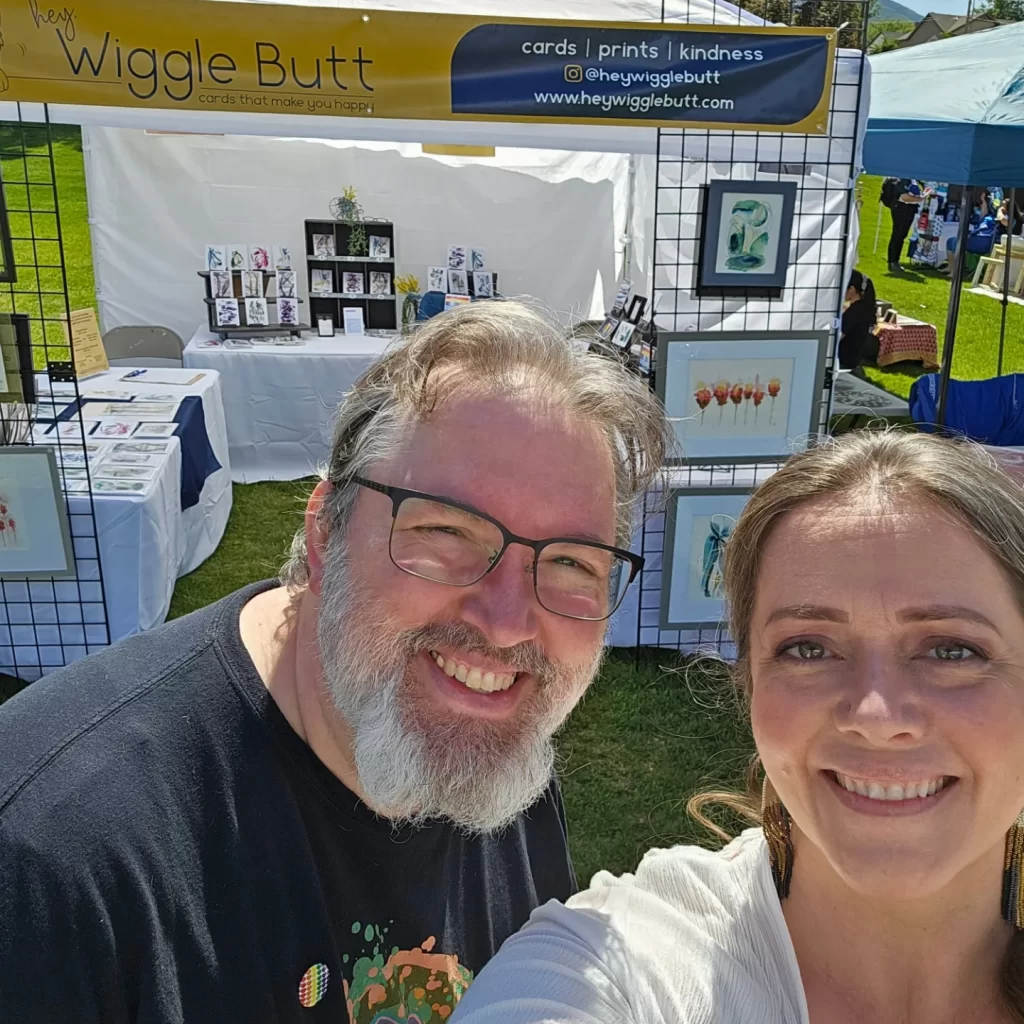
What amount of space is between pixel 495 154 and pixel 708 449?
16.0ft

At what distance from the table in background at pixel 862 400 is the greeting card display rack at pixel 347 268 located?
350 centimetres

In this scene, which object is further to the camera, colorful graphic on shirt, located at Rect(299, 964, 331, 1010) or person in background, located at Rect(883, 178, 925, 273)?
person in background, located at Rect(883, 178, 925, 273)

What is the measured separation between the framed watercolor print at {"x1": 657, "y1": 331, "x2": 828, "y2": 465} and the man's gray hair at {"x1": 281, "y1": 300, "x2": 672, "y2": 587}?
2082 millimetres

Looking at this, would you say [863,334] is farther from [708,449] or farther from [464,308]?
[464,308]

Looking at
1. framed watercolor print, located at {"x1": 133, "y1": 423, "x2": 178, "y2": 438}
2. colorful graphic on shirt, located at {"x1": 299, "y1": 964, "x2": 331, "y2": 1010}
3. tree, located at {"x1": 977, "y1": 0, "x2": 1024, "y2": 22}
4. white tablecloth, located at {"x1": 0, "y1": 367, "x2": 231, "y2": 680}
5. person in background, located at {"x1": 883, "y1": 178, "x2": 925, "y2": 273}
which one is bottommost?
white tablecloth, located at {"x1": 0, "y1": 367, "x2": 231, "y2": 680}

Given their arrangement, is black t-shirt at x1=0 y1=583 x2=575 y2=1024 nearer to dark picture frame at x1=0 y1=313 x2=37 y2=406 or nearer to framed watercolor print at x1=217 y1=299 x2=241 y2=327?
dark picture frame at x1=0 y1=313 x2=37 y2=406

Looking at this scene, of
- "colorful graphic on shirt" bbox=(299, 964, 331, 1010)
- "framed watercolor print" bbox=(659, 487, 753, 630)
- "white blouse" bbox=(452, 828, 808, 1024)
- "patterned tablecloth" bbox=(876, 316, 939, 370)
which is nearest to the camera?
"white blouse" bbox=(452, 828, 808, 1024)

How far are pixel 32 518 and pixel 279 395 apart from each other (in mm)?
2815

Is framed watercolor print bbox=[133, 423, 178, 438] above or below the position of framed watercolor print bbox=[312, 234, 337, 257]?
below

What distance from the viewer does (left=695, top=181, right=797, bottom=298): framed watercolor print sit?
3.42 m

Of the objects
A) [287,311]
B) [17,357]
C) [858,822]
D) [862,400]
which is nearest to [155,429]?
[17,357]

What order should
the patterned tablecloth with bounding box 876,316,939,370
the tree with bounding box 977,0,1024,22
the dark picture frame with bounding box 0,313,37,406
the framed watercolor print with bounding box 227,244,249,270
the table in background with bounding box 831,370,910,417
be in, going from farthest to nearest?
the tree with bounding box 977,0,1024,22, the patterned tablecloth with bounding box 876,316,939,370, the table in background with bounding box 831,370,910,417, the framed watercolor print with bounding box 227,244,249,270, the dark picture frame with bounding box 0,313,37,406

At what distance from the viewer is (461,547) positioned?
1182mm

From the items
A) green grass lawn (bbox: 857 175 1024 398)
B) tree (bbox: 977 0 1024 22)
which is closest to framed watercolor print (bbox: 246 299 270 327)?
green grass lawn (bbox: 857 175 1024 398)
